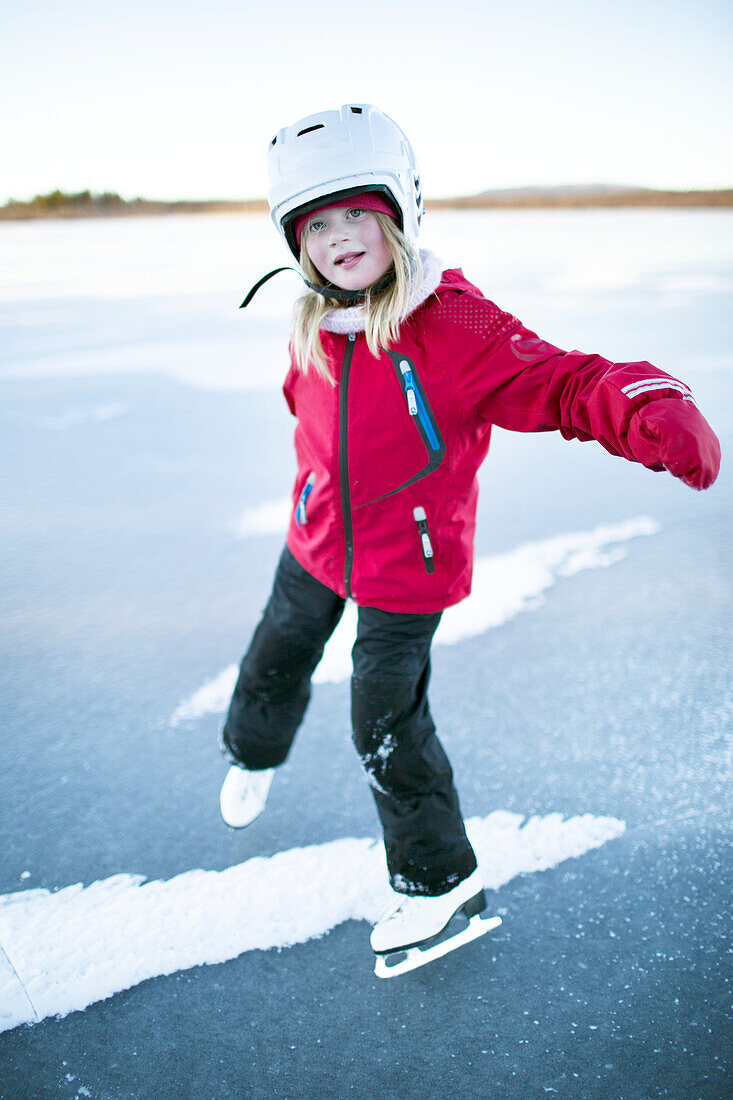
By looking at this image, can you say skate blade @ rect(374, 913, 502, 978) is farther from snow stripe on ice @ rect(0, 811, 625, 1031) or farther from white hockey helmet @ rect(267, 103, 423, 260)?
white hockey helmet @ rect(267, 103, 423, 260)

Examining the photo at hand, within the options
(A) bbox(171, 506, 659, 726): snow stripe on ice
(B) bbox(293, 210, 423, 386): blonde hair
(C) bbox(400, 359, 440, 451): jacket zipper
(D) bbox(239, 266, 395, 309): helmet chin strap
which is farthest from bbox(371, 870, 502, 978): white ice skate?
(D) bbox(239, 266, 395, 309): helmet chin strap

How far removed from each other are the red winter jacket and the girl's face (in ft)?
0.32

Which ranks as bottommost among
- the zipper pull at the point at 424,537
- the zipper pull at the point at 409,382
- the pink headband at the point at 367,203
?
the zipper pull at the point at 424,537

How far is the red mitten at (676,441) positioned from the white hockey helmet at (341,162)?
22.3 inches

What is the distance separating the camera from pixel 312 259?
1.32 metres

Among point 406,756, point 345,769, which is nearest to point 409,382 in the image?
point 406,756

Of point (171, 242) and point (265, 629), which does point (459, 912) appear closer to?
point (265, 629)

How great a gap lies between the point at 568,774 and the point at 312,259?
115cm

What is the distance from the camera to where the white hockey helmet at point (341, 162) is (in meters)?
1.23

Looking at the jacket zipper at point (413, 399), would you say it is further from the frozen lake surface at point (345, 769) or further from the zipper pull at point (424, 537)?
the frozen lake surface at point (345, 769)

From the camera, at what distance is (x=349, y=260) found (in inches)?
49.5

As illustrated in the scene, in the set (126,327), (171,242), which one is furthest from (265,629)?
(171,242)

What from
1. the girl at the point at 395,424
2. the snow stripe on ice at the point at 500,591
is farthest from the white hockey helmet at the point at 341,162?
the snow stripe on ice at the point at 500,591

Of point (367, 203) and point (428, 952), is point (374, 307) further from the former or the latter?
point (428, 952)
